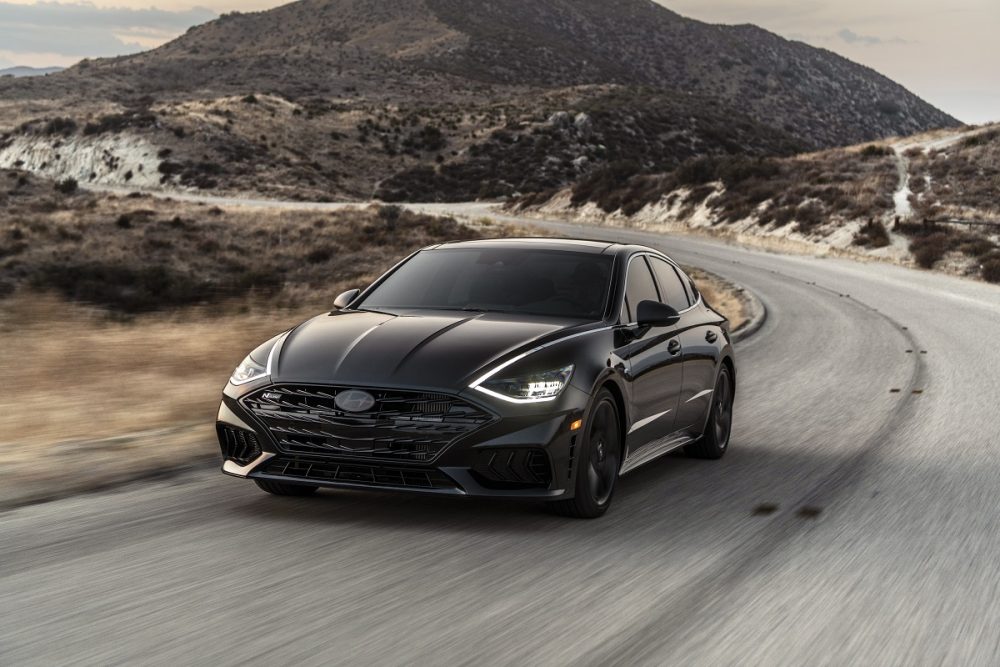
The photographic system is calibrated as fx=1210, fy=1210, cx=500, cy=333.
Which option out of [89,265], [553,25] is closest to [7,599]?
[89,265]

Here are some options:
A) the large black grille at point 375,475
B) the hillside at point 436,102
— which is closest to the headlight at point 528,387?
the large black grille at point 375,475

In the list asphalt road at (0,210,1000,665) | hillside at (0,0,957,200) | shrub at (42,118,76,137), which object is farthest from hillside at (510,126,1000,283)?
shrub at (42,118,76,137)

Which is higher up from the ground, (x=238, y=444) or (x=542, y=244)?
(x=542, y=244)

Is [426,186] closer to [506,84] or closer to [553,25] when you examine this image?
[506,84]

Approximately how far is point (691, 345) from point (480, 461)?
263 centimetres

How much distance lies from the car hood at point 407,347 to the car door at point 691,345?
4.47 feet

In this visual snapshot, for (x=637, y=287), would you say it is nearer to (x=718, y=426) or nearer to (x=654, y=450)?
(x=654, y=450)

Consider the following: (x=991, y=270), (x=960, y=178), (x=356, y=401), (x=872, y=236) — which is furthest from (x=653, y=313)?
(x=960, y=178)

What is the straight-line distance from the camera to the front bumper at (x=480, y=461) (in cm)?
582

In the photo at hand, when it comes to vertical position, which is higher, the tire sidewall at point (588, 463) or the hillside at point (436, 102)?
the hillside at point (436, 102)

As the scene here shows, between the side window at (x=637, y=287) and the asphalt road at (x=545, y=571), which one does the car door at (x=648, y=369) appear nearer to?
the side window at (x=637, y=287)

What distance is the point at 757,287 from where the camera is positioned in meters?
26.5

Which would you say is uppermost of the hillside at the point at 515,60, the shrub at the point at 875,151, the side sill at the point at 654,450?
the hillside at the point at 515,60

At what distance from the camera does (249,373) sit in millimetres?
6297
